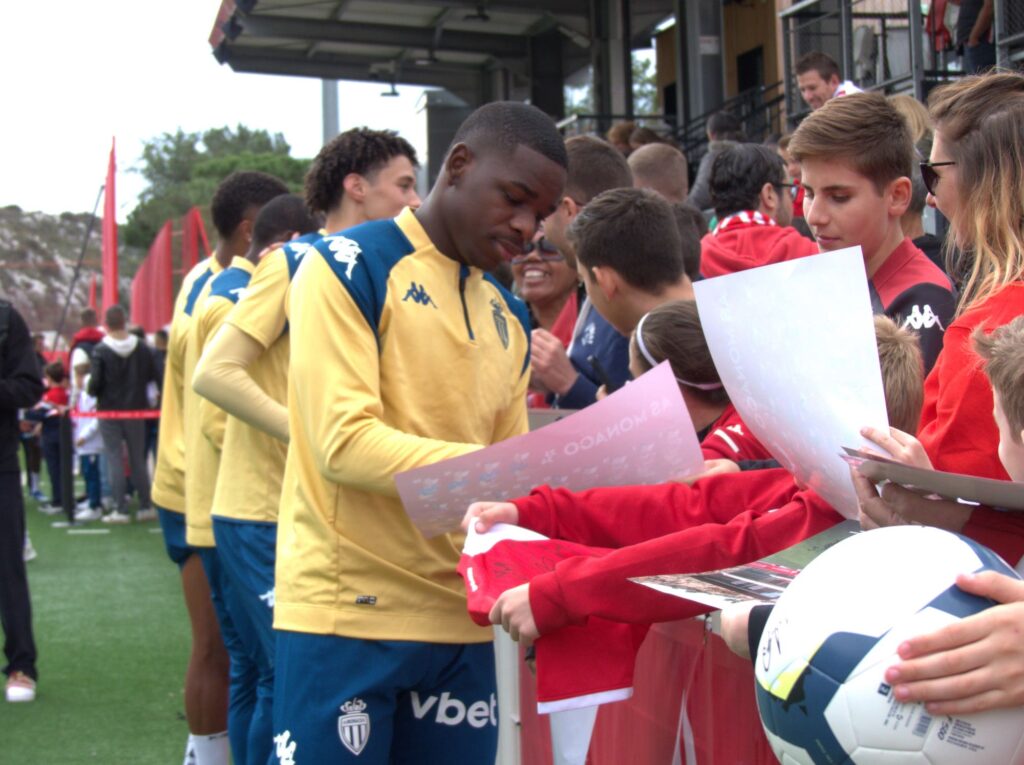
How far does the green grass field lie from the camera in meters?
5.79

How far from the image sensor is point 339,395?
2.61 m

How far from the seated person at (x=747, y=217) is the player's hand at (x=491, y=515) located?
241 cm

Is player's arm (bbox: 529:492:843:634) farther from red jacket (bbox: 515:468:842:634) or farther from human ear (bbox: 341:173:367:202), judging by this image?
human ear (bbox: 341:173:367:202)

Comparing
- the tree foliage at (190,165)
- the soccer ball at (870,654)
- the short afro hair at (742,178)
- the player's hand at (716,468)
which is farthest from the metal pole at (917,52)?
the tree foliage at (190,165)

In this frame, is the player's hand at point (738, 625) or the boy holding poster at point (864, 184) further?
the boy holding poster at point (864, 184)

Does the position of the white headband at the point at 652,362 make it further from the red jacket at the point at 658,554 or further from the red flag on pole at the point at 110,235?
the red flag on pole at the point at 110,235

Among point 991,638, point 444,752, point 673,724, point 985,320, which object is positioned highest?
point 985,320

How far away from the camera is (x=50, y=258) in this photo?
4888 cm

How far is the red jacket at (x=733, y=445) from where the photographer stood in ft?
9.18

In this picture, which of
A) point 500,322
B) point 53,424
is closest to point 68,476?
point 53,424

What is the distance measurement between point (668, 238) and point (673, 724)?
171cm

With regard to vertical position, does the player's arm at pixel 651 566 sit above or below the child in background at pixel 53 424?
above

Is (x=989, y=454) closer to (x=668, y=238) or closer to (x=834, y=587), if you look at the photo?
(x=834, y=587)

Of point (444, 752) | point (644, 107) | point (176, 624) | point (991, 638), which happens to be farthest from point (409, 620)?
point (644, 107)
